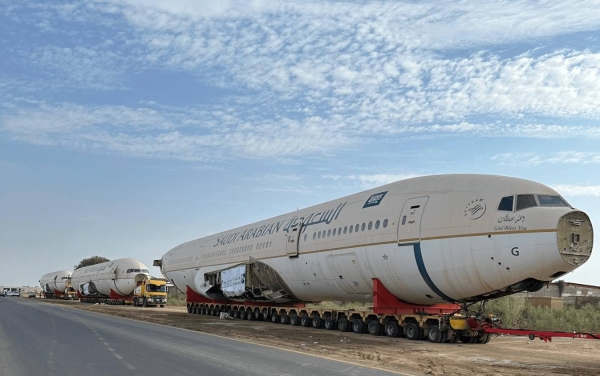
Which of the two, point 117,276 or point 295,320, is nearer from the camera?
point 295,320

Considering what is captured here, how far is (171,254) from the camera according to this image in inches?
2115

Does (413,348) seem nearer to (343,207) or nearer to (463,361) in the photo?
(463,361)

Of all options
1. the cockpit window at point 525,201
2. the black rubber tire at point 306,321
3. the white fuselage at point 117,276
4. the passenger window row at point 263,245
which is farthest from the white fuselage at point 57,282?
the cockpit window at point 525,201

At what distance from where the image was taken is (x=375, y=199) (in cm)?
2516

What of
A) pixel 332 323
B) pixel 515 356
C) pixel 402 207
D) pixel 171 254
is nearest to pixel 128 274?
pixel 171 254

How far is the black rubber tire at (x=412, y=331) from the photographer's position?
22.0 metres

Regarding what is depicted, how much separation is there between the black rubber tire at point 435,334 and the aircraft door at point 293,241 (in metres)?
9.82

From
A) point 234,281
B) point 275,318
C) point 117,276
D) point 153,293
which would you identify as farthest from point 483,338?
point 117,276

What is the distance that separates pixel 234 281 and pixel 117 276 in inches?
1459

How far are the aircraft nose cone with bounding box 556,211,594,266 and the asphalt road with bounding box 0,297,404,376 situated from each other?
8004mm

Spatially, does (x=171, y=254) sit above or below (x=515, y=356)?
above

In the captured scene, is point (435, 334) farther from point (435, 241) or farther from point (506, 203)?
point (506, 203)

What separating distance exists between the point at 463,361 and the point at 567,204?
6.72 meters

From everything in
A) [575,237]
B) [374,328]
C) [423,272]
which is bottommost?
[374,328]
